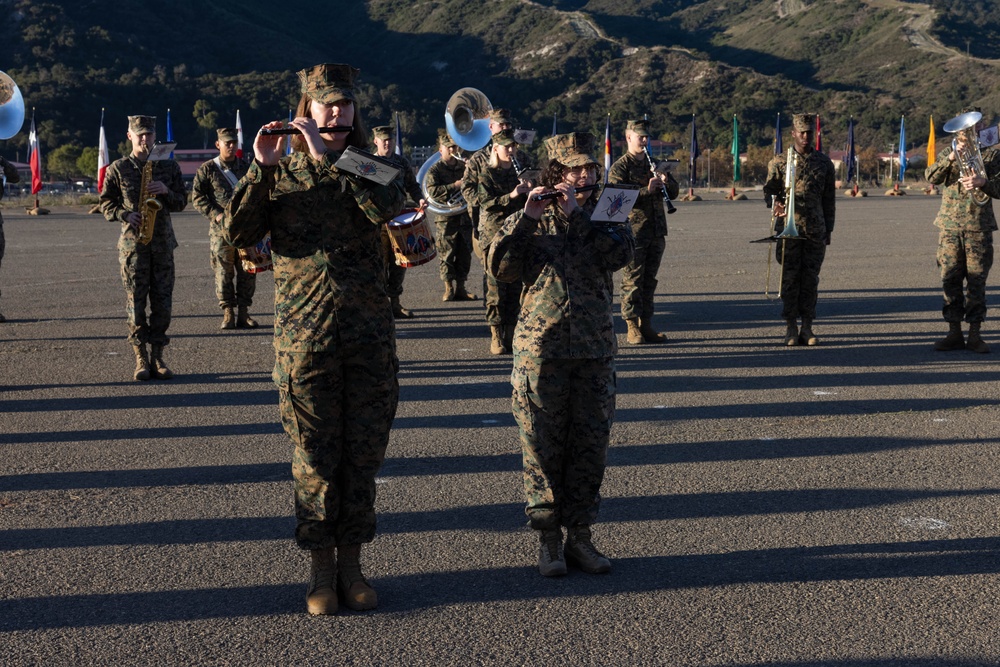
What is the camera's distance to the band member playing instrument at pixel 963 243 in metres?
10.3

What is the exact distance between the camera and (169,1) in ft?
351

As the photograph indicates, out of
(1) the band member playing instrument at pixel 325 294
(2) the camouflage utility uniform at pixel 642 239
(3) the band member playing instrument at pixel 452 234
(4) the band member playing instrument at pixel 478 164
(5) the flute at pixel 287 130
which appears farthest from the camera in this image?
(3) the band member playing instrument at pixel 452 234

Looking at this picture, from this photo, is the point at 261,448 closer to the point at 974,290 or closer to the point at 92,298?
the point at 974,290

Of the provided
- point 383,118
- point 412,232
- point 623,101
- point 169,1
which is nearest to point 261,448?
point 412,232

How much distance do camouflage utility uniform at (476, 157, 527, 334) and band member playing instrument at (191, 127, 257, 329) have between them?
226 centimetres

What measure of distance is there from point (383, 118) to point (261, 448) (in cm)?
8727

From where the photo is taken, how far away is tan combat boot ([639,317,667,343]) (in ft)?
35.7

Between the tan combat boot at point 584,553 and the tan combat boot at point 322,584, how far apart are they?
108 cm

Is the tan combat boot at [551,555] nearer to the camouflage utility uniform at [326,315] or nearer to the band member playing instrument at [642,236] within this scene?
the camouflage utility uniform at [326,315]

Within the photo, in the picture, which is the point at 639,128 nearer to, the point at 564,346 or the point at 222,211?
the point at 222,211

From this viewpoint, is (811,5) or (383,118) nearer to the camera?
(383,118)

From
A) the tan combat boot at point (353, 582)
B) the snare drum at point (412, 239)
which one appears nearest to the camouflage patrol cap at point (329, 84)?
the tan combat boot at point (353, 582)

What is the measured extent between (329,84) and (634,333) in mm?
6892

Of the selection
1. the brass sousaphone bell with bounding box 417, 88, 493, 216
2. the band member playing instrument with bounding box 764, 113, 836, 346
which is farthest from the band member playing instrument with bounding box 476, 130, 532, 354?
the brass sousaphone bell with bounding box 417, 88, 493, 216
